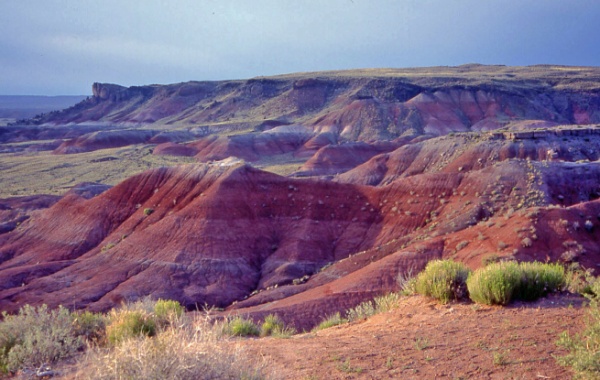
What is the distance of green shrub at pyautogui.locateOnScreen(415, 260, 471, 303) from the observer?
9680 mm

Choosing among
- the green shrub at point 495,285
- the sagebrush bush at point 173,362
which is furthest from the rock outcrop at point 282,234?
the sagebrush bush at point 173,362

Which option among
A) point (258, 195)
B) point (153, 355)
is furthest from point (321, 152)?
point (153, 355)

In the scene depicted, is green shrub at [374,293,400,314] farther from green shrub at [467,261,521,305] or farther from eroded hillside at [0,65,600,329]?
eroded hillside at [0,65,600,329]

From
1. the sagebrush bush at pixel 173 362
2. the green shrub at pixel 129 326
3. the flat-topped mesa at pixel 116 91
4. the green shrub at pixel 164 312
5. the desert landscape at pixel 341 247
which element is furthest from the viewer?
the flat-topped mesa at pixel 116 91

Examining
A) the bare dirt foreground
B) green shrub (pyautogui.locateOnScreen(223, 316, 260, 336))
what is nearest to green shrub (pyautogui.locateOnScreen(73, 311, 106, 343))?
green shrub (pyautogui.locateOnScreen(223, 316, 260, 336))

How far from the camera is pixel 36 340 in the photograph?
775cm

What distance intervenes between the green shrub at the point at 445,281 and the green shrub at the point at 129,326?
15.4ft

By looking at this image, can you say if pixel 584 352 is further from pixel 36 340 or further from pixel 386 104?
pixel 386 104

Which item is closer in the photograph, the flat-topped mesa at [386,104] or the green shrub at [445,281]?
the green shrub at [445,281]

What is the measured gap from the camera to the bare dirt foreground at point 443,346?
661cm

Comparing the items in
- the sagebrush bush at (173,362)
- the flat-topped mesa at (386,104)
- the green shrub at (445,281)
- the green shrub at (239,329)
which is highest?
the flat-topped mesa at (386,104)

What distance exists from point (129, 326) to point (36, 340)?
1.23 metres

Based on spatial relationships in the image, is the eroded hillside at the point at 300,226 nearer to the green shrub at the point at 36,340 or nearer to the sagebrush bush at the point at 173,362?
the green shrub at the point at 36,340

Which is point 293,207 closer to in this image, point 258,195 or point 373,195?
point 258,195
